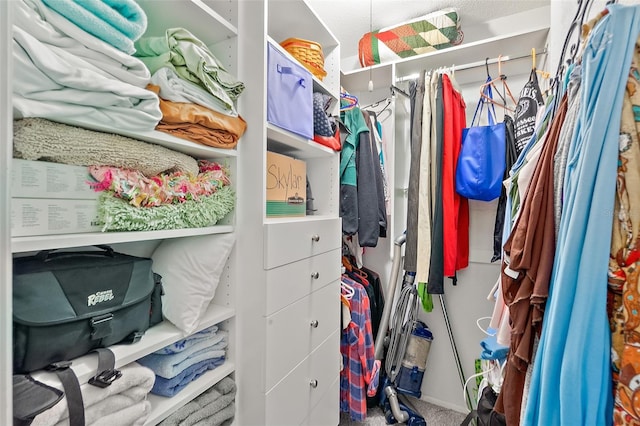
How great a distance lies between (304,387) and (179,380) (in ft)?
1.84

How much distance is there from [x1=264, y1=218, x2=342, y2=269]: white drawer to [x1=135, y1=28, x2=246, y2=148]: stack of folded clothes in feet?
1.23

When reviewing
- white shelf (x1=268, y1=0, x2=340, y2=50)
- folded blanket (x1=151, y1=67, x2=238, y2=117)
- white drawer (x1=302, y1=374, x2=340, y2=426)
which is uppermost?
white shelf (x1=268, y1=0, x2=340, y2=50)

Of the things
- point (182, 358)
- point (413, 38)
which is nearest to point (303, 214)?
point (182, 358)

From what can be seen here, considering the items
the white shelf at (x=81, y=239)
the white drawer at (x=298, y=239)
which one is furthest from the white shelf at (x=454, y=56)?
the white shelf at (x=81, y=239)

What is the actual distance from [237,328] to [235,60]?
0.98 meters

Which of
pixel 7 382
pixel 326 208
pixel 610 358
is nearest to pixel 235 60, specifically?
pixel 326 208

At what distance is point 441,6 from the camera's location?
1746 millimetres

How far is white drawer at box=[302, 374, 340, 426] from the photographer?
1373mm

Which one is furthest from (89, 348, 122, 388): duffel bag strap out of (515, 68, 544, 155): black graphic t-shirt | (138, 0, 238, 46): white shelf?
(515, 68, 544, 155): black graphic t-shirt

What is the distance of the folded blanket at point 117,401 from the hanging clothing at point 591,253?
2.96 feet

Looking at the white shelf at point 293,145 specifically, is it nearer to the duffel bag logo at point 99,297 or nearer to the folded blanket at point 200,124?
the folded blanket at point 200,124

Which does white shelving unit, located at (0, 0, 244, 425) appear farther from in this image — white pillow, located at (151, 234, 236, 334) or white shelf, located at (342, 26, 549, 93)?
white shelf, located at (342, 26, 549, 93)

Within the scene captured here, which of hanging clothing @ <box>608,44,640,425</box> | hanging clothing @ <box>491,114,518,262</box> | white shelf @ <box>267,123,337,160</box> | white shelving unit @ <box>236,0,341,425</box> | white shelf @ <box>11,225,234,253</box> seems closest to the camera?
hanging clothing @ <box>608,44,640,425</box>

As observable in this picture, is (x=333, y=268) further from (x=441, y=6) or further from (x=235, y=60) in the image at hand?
(x=441, y=6)
